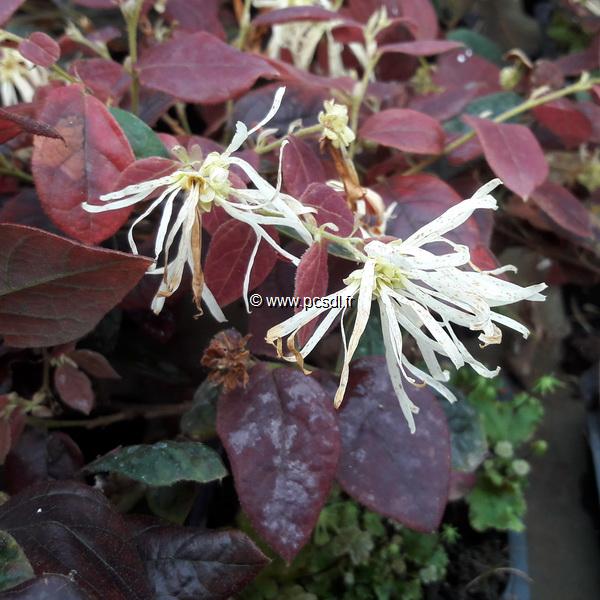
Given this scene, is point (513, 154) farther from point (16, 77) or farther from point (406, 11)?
point (16, 77)

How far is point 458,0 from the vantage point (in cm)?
128

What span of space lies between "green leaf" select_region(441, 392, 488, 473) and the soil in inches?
8.3

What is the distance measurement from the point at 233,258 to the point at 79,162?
0.12 m

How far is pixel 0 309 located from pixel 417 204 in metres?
0.34

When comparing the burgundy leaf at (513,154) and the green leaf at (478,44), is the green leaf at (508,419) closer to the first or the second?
the burgundy leaf at (513,154)

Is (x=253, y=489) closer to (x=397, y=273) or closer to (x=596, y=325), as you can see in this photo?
(x=397, y=273)

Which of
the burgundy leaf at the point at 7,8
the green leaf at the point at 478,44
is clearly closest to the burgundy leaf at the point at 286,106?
the burgundy leaf at the point at 7,8

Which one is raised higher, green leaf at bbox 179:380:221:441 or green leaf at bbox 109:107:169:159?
green leaf at bbox 109:107:169:159

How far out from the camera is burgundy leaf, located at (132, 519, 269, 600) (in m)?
0.44

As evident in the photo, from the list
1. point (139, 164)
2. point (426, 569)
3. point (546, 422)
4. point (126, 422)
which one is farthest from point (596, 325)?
point (139, 164)

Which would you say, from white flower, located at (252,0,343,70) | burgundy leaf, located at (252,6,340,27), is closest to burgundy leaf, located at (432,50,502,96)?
white flower, located at (252,0,343,70)

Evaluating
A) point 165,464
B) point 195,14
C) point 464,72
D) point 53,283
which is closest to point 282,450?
point 165,464

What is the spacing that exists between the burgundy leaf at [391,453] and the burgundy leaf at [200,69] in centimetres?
24

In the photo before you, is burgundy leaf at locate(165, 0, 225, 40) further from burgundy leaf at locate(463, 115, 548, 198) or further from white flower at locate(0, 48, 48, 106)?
burgundy leaf at locate(463, 115, 548, 198)
